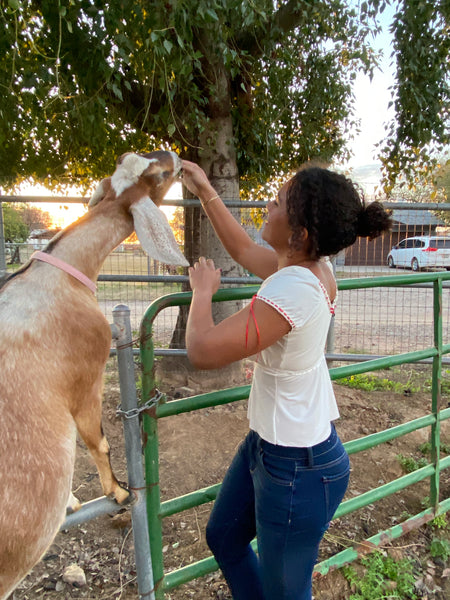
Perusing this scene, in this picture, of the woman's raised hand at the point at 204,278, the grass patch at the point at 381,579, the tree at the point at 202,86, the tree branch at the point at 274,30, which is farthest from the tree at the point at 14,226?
the grass patch at the point at 381,579

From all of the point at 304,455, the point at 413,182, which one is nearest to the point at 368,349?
the point at 413,182

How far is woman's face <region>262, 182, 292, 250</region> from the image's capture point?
1386 millimetres

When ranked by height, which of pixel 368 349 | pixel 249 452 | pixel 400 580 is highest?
pixel 249 452

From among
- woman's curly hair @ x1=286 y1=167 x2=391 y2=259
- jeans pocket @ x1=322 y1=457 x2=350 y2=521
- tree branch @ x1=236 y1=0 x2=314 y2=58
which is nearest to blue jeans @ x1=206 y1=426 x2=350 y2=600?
jeans pocket @ x1=322 y1=457 x2=350 y2=521

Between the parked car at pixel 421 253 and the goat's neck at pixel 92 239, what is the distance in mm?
3455

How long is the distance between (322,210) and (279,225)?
0.16m

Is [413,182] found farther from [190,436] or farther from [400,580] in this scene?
[400,580]

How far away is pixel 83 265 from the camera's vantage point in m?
1.36

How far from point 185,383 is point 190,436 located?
88 centimetres

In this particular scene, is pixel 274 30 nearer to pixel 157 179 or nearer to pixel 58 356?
pixel 157 179

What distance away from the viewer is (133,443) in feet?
4.84

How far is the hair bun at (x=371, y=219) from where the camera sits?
4.63ft

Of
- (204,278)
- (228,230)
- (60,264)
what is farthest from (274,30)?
(60,264)

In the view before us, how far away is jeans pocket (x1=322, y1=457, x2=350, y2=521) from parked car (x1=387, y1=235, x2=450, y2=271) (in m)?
3.23
